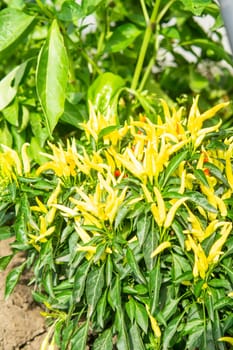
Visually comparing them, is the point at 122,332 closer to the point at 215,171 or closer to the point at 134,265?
the point at 134,265

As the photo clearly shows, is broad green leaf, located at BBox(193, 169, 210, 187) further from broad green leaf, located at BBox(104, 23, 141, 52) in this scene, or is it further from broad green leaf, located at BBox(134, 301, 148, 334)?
broad green leaf, located at BBox(104, 23, 141, 52)

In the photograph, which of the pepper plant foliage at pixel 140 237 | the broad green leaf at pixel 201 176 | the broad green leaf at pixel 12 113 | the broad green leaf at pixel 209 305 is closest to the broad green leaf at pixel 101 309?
the pepper plant foliage at pixel 140 237

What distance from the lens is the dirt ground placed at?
2.22 m

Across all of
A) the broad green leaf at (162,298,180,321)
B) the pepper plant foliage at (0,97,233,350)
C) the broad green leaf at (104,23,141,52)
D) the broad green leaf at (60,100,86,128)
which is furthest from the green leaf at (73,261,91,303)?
the broad green leaf at (104,23,141,52)

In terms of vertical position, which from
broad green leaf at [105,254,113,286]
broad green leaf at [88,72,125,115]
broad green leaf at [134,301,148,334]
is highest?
broad green leaf at [88,72,125,115]

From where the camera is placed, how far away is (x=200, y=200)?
178 cm

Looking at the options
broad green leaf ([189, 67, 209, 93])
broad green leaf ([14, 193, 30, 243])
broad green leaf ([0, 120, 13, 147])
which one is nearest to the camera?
broad green leaf ([14, 193, 30, 243])

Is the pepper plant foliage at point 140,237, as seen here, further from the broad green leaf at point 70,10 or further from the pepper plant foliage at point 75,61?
the broad green leaf at point 70,10

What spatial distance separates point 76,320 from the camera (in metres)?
1.91

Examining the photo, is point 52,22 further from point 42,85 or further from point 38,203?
point 38,203

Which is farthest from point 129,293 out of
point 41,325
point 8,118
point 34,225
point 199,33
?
point 199,33

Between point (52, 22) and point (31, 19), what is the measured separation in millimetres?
88

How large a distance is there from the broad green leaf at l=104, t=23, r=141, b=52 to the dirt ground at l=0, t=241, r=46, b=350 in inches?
35.4

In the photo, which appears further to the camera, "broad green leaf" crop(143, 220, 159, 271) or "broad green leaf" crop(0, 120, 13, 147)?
Answer: "broad green leaf" crop(0, 120, 13, 147)
